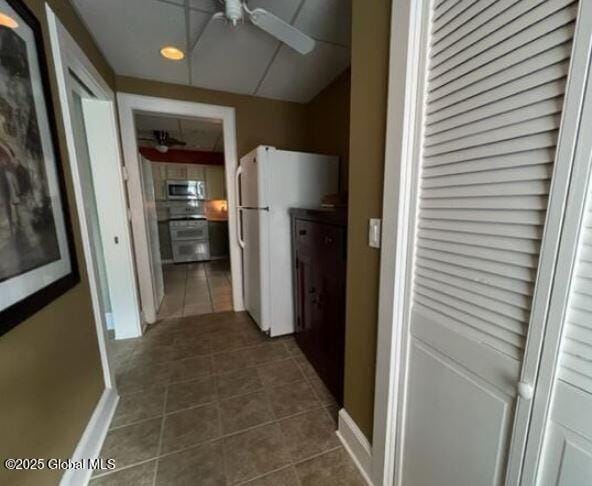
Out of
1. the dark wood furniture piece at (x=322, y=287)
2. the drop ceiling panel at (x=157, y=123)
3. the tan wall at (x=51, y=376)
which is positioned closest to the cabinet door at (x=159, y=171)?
the drop ceiling panel at (x=157, y=123)

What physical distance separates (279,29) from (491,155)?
4.45 feet

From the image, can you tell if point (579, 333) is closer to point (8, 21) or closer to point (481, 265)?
point (481, 265)

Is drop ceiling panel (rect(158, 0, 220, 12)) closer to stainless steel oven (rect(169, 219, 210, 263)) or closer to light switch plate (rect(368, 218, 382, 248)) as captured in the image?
light switch plate (rect(368, 218, 382, 248))

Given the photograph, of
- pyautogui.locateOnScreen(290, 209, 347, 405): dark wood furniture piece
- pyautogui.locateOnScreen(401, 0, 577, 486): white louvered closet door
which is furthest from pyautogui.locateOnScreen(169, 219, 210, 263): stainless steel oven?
pyautogui.locateOnScreen(401, 0, 577, 486): white louvered closet door

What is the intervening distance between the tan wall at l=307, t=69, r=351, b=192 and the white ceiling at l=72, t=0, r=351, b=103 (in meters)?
0.11

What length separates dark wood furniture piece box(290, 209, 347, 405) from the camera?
1.60 m

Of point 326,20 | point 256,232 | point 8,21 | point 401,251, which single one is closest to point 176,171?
point 256,232

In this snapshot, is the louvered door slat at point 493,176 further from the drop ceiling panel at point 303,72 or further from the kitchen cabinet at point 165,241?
the kitchen cabinet at point 165,241

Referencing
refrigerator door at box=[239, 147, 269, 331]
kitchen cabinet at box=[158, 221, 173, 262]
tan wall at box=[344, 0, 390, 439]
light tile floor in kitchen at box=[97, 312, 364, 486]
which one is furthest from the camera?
kitchen cabinet at box=[158, 221, 173, 262]

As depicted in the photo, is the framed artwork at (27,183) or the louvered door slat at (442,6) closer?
the louvered door slat at (442,6)

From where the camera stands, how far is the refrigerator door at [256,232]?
87.9 inches

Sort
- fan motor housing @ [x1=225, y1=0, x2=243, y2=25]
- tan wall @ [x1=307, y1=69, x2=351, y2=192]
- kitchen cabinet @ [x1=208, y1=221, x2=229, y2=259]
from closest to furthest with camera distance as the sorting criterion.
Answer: fan motor housing @ [x1=225, y1=0, x2=243, y2=25] → tan wall @ [x1=307, y1=69, x2=351, y2=192] → kitchen cabinet @ [x1=208, y1=221, x2=229, y2=259]

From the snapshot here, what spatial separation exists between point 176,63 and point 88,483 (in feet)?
9.06

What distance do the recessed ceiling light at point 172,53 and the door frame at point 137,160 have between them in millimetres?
497
